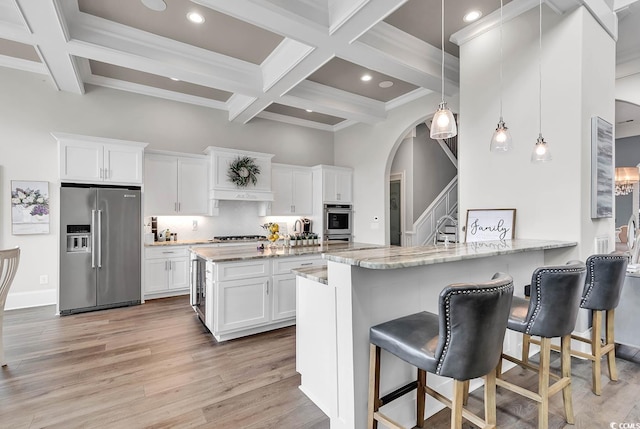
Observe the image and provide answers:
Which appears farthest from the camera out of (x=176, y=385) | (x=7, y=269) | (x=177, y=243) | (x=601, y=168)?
(x=177, y=243)

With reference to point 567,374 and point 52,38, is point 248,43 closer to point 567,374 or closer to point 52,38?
point 52,38

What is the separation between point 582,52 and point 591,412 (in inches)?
115

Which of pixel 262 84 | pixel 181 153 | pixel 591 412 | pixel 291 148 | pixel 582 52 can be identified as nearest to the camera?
pixel 591 412

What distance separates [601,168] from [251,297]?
3.67 meters

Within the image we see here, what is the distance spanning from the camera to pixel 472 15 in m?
3.30

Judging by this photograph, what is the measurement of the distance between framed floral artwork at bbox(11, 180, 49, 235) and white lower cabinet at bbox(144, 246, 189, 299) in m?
1.44

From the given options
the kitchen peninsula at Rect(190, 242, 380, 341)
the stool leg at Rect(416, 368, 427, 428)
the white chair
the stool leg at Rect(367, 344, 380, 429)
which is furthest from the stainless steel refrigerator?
the stool leg at Rect(416, 368, 427, 428)

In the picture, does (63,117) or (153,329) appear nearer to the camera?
(153,329)

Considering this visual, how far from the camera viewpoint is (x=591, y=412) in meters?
2.04

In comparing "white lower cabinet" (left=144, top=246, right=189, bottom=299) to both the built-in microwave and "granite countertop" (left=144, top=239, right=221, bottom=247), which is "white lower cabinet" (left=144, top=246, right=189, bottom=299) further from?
the built-in microwave

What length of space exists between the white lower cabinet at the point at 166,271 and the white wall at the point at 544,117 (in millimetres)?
4275

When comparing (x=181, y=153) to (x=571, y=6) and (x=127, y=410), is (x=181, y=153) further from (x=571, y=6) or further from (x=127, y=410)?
(x=571, y=6)

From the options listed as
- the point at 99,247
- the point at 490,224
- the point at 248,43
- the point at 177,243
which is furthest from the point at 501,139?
the point at 99,247

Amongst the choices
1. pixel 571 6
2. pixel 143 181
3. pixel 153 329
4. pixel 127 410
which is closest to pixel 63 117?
pixel 143 181
